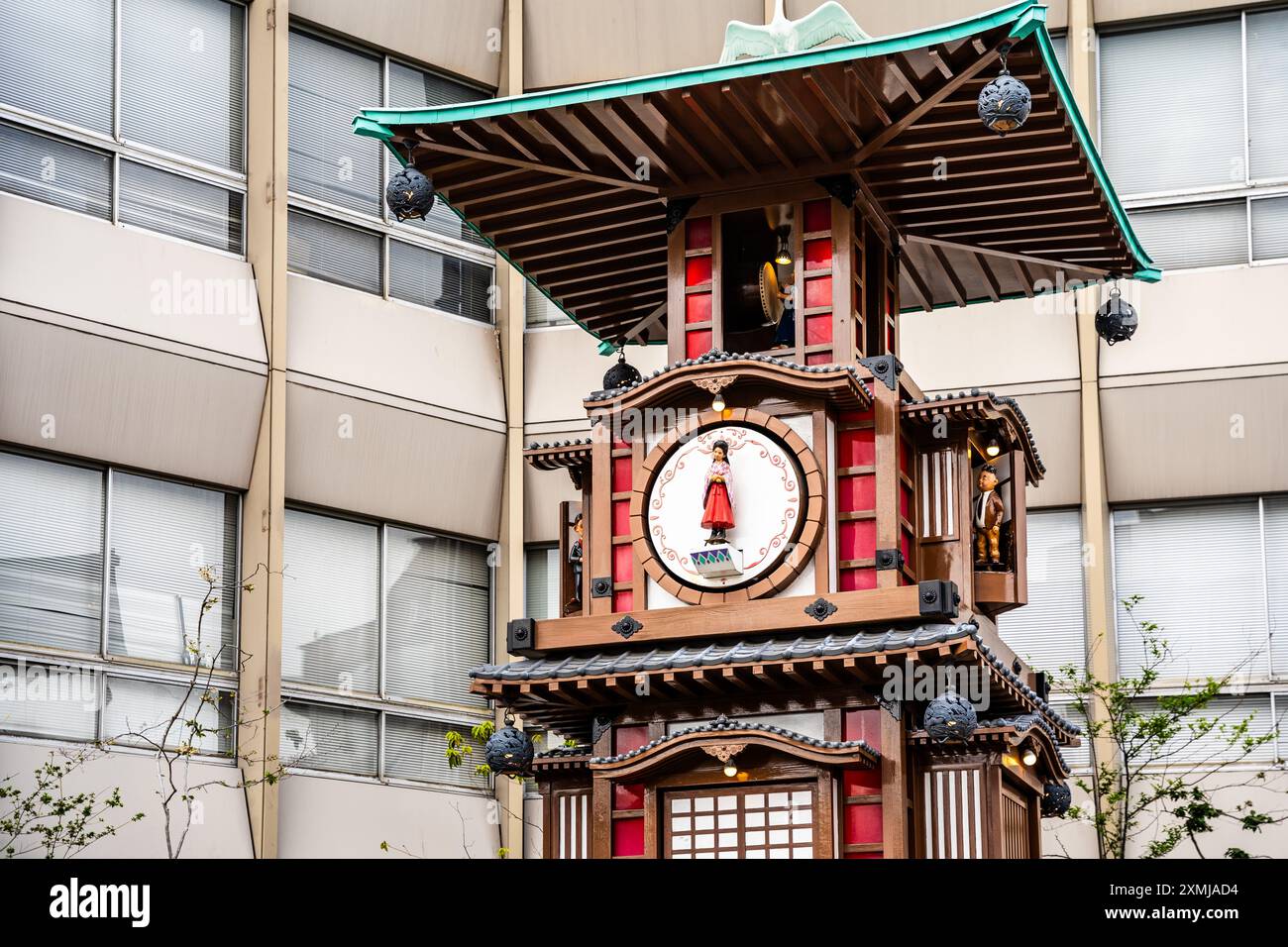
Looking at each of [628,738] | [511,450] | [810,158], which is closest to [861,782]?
[628,738]

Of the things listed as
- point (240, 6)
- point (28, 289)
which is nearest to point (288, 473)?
point (28, 289)

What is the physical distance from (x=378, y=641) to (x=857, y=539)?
12083 mm

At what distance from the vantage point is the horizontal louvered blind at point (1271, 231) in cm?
2688

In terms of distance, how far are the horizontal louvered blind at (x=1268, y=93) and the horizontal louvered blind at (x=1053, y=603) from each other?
518 centimetres

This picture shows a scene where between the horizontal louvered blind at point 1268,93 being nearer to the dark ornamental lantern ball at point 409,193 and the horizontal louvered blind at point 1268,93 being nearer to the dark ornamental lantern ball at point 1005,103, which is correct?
the dark ornamental lantern ball at point 1005,103

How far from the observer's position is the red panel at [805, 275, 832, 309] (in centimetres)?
1633

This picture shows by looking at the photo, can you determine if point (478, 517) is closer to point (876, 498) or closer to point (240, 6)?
point (240, 6)

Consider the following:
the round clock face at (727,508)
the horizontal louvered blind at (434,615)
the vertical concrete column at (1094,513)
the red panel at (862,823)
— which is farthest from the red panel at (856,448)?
the horizontal louvered blind at (434,615)

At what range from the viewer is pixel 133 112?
25.6m

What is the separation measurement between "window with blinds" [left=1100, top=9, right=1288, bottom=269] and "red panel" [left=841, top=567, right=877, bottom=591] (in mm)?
12991

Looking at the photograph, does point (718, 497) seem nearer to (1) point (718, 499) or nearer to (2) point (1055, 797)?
(1) point (718, 499)

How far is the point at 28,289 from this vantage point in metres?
23.6

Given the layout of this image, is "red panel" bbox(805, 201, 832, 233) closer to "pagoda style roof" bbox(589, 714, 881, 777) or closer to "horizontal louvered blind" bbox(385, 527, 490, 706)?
"pagoda style roof" bbox(589, 714, 881, 777)
